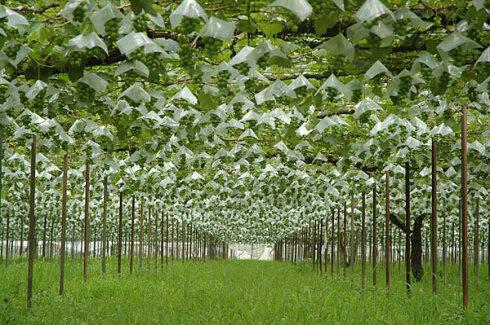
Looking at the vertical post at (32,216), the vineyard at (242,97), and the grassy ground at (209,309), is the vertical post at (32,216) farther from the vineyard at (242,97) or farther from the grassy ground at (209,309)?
the grassy ground at (209,309)

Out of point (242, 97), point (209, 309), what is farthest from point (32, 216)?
point (242, 97)

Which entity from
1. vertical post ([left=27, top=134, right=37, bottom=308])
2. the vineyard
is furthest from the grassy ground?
vertical post ([left=27, top=134, right=37, bottom=308])

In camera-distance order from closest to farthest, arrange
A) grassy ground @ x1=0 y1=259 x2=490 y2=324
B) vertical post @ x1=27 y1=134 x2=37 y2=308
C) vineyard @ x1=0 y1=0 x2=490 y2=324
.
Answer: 1. vineyard @ x1=0 y1=0 x2=490 y2=324
2. grassy ground @ x1=0 y1=259 x2=490 y2=324
3. vertical post @ x1=27 y1=134 x2=37 y2=308

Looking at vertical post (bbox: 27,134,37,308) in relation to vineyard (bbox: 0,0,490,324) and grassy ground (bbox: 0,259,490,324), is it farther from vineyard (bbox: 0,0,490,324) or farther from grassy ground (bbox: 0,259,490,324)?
grassy ground (bbox: 0,259,490,324)

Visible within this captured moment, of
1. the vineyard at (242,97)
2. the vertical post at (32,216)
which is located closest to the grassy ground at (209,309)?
the vineyard at (242,97)

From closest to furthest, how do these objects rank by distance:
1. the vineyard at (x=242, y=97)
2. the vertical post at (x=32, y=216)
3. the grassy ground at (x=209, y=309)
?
the vineyard at (x=242, y=97) < the grassy ground at (x=209, y=309) < the vertical post at (x=32, y=216)

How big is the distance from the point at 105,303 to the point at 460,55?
248 inches

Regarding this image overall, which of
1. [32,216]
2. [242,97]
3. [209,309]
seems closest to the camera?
[242,97]

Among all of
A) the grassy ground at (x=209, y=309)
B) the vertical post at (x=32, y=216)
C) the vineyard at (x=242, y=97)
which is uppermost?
the vineyard at (x=242, y=97)

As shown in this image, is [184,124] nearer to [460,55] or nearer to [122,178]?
[460,55]

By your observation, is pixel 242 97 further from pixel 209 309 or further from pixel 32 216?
pixel 32 216

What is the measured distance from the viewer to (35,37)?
179 inches

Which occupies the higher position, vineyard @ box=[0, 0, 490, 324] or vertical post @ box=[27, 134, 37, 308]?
vineyard @ box=[0, 0, 490, 324]

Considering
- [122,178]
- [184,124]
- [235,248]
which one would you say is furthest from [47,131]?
[235,248]
